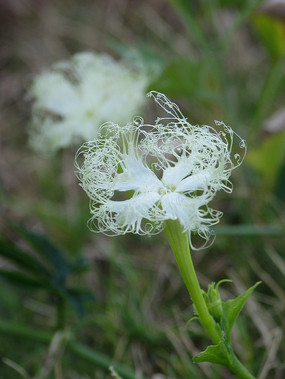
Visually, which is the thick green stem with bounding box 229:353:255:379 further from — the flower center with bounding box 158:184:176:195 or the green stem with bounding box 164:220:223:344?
the flower center with bounding box 158:184:176:195

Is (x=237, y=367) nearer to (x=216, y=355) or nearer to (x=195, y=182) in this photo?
(x=216, y=355)

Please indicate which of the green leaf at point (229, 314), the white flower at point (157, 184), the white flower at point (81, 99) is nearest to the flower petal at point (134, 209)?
the white flower at point (157, 184)

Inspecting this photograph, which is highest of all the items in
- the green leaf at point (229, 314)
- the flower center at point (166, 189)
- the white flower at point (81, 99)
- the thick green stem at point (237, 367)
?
the white flower at point (81, 99)

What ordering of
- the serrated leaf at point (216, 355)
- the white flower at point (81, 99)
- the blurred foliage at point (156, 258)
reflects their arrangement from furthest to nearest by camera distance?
the white flower at point (81, 99), the blurred foliage at point (156, 258), the serrated leaf at point (216, 355)

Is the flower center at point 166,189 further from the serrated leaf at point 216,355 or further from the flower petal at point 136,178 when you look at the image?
the serrated leaf at point 216,355

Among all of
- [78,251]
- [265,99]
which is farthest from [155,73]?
[78,251]

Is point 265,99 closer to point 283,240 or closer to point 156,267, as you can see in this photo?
point 283,240

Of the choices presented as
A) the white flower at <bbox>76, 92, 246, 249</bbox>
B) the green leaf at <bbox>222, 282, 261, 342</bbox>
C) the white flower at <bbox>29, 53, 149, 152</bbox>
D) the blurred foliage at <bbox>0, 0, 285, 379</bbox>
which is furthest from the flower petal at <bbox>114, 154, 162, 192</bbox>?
the white flower at <bbox>29, 53, 149, 152</bbox>

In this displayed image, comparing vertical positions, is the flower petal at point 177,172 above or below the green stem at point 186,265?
above
